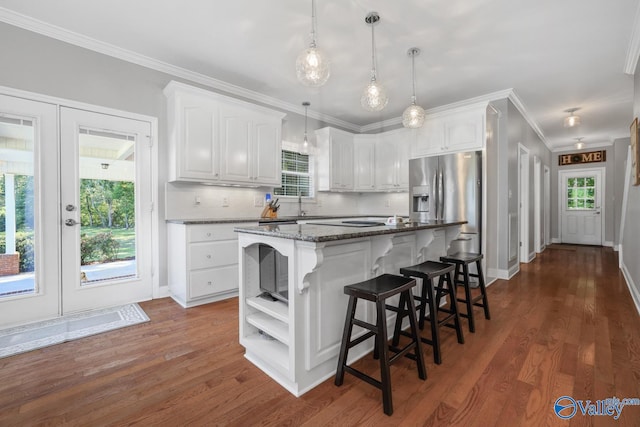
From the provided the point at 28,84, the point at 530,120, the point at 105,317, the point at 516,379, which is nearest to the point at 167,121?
the point at 28,84

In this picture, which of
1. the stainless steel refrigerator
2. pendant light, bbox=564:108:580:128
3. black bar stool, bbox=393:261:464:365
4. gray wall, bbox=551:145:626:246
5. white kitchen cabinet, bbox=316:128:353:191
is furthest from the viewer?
gray wall, bbox=551:145:626:246

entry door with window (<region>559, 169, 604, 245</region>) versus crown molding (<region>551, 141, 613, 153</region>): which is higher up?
crown molding (<region>551, 141, 613, 153</region>)

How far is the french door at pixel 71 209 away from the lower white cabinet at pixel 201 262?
0.33 meters

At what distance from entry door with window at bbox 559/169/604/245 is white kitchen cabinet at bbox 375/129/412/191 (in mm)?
5928

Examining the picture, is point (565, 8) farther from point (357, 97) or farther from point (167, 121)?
point (167, 121)

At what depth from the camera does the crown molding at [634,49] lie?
2.55 m

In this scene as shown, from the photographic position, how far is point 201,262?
Result: 10.2 ft

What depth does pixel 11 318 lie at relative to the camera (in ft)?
8.23

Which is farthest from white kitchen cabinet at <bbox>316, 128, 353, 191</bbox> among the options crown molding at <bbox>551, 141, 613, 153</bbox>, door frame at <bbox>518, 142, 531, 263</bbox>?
crown molding at <bbox>551, 141, 613, 153</bbox>

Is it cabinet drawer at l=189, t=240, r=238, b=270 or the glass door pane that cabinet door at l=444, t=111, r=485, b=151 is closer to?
cabinet drawer at l=189, t=240, r=238, b=270

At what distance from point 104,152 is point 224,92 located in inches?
63.1

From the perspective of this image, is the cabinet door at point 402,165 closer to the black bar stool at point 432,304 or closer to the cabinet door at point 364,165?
the cabinet door at point 364,165

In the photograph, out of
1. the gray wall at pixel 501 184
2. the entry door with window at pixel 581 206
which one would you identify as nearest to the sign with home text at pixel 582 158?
the entry door with window at pixel 581 206

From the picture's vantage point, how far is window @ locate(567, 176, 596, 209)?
7453 millimetres
